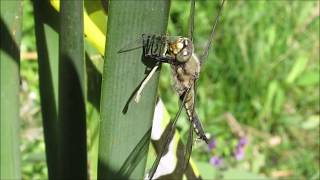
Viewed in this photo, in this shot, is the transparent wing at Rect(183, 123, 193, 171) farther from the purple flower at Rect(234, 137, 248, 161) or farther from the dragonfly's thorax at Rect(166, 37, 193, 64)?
the purple flower at Rect(234, 137, 248, 161)

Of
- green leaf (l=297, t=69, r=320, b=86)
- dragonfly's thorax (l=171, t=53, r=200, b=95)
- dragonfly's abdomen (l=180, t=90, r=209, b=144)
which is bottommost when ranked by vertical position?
green leaf (l=297, t=69, r=320, b=86)

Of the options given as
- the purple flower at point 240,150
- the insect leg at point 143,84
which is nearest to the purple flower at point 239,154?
the purple flower at point 240,150

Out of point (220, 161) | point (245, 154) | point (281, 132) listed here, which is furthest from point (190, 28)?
point (281, 132)

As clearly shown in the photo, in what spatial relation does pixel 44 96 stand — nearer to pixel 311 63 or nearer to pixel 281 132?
pixel 281 132

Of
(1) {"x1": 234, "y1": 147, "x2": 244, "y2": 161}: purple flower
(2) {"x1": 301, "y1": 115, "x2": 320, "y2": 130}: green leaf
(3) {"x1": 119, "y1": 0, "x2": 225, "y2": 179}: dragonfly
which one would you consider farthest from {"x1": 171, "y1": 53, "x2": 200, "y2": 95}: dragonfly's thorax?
(2) {"x1": 301, "y1": 115, "x2": 320, "y2": 130}: green leaf

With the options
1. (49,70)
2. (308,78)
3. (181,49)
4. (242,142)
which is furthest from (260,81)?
(181,49)

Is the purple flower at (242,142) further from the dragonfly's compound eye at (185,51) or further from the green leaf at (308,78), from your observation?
the dragonfly's compound eye at (185,51)
